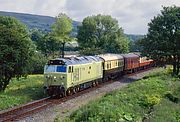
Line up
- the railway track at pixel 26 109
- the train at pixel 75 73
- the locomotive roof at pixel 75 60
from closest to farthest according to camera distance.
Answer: the railway track at pixel 26 109
the train at pixel 75 73
the locomotive roof at pixel 75 60

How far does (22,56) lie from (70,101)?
291 inches

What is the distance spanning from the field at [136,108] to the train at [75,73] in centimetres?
629

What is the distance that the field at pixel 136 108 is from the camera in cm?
2055

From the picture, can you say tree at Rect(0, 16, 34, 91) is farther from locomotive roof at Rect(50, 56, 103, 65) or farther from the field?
the field

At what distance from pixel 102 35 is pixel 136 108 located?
8253 centimetres

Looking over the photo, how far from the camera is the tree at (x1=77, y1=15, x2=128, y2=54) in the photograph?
104 meters

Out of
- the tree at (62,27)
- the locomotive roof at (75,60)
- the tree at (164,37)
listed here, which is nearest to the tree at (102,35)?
the tree at (62,27)

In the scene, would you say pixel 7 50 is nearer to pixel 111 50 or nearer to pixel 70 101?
pixel 70 101

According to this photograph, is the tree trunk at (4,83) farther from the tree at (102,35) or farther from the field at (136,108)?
the tree at (102,35)

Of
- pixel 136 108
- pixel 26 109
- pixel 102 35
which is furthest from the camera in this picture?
pixel 102 35

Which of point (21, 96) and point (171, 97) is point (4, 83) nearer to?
point (21, 96)

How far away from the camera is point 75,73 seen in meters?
36.0

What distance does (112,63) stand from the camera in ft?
170

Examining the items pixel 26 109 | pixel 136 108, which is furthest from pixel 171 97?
pixel 26 109
